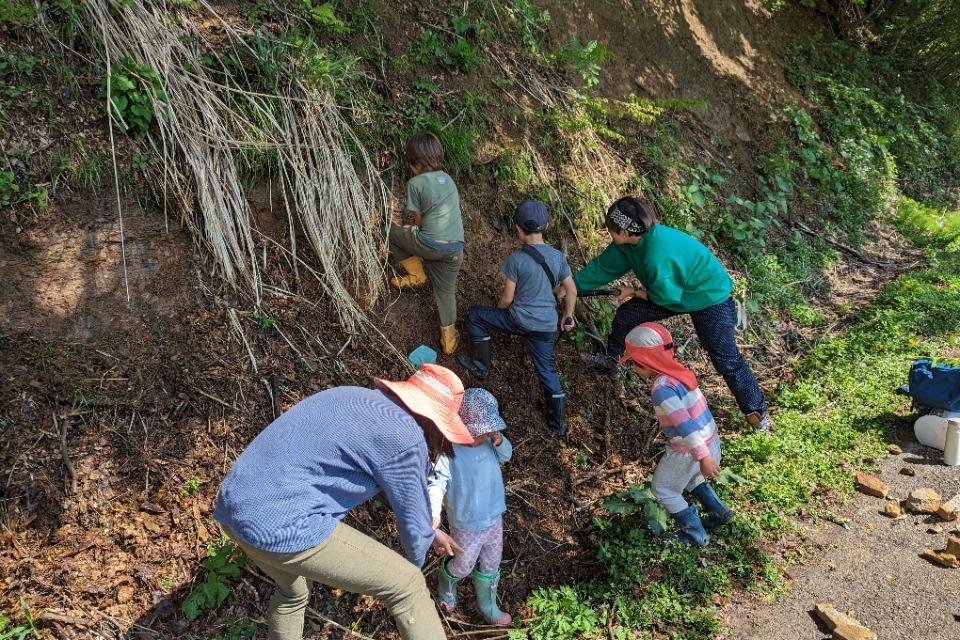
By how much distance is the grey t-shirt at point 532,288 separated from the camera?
4574 mm

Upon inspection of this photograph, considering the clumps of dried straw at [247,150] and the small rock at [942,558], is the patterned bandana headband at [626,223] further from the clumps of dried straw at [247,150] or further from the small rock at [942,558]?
the small rock at [942,558]

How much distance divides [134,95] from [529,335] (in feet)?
9.66

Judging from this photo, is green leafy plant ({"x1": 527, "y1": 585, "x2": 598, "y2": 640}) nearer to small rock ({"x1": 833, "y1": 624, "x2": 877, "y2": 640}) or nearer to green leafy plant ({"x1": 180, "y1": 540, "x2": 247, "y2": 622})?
small rock ({"x1": 833, "y1": 624, "x2": 877, "y2": 640})

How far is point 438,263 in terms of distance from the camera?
4.63 metres

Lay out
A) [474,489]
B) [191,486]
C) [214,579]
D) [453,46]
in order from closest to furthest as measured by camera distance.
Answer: [474,489]
[214,579]
[191,486]
[453,46]

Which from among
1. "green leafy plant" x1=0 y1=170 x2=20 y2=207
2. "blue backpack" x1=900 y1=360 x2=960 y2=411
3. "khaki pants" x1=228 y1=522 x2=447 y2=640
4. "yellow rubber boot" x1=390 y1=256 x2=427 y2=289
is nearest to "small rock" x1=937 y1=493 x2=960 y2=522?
"blue backpack" x1=900 y1=360 x2=960 y2=411

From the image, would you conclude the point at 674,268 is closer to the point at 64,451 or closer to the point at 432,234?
the point at 432,234

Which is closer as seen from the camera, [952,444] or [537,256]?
[537,256]

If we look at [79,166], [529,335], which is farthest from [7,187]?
[529,335]

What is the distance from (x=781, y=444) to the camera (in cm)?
530

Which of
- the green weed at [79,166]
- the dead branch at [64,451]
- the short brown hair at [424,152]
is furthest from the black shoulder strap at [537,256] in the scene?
the dead branch at [64,451]

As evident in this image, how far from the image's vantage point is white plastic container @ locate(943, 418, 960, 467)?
5039 millimetres

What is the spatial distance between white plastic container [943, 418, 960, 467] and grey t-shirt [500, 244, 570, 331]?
10.5ft

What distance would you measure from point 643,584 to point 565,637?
2.12 ft
